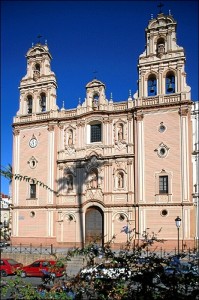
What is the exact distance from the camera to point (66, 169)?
34.0m

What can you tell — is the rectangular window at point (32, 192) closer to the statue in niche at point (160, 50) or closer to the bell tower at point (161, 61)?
the bell tower at point (161, 61)

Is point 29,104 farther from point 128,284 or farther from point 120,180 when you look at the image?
point 128,284

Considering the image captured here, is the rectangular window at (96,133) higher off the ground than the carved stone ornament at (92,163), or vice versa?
the rectangular window at (96,133)

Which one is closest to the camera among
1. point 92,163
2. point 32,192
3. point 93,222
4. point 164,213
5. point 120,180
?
point 164,213

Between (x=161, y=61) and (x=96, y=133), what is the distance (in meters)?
8.96

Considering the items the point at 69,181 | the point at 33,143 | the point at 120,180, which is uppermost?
the point at 33,143

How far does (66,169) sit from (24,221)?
21.8 ft

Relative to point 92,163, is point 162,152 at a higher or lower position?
higher

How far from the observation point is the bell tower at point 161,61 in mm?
31500

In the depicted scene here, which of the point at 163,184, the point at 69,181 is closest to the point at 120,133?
the point at 163,184

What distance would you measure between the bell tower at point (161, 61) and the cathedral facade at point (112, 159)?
93 millimetres

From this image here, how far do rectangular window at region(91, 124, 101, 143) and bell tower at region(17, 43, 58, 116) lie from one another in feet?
15.9

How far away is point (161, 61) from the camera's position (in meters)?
32.2

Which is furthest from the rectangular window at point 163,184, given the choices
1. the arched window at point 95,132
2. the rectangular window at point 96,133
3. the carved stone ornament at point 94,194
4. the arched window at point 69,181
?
the arched window at point 69,181
